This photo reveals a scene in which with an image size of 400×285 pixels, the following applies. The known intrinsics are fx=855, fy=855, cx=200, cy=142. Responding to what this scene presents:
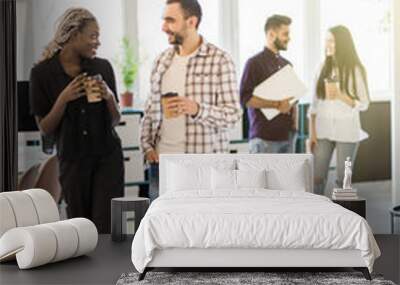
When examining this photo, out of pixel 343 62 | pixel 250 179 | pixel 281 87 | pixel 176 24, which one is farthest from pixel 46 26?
pixel 343 62

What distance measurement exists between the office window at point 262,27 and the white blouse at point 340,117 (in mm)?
420

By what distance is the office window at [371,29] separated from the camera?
30.2 ft

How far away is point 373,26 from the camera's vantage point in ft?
30.3

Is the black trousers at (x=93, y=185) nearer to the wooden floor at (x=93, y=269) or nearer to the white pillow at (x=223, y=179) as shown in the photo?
the wooden floor at (x=93, y=269)

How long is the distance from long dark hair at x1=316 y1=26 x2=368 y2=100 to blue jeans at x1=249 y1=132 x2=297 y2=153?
57 centimetres

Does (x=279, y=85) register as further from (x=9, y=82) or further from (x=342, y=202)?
(x=9, y=82)

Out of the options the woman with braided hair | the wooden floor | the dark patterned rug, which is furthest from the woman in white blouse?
the dark patterned rug

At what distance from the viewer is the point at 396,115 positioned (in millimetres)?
9258

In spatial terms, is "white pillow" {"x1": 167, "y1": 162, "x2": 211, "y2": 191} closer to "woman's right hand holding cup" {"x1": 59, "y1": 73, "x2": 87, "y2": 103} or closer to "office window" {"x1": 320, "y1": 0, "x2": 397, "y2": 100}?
"woman's right hand holding cup" {"x1": 59, "y1": 73, "x2": 87, "y2": 103}

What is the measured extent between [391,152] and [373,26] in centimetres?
138

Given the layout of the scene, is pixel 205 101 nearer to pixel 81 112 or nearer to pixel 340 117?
pixel 81 112

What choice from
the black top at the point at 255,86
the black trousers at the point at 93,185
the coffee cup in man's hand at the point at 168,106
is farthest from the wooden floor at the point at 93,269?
the black top at the point at 255,86

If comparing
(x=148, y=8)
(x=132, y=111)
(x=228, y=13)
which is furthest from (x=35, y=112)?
(x=228, y=13)

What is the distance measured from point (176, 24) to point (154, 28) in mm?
239
